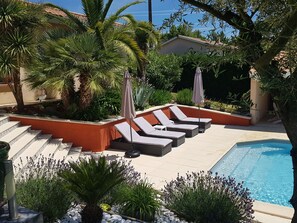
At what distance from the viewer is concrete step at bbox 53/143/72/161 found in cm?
1196

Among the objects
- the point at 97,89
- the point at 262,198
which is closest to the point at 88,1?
the point at 97,89

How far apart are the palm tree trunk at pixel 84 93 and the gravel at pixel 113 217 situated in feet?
27.1

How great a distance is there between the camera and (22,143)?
12008 millimetres

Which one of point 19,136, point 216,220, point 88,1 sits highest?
point 88,1

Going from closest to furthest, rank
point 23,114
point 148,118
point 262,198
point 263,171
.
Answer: point 262,198, point 263,171, point 23,114, point 148,118

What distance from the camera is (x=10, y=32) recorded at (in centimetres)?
1407

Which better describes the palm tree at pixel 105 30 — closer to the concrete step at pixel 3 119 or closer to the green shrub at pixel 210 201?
the concrete step at pixel 3 119

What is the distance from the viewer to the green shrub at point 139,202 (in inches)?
260

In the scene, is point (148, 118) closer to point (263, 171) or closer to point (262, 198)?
point (263, 171)

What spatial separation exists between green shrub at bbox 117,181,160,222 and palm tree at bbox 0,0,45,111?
946 cm

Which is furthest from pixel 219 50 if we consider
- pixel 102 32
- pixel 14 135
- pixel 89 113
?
pixel 102 32

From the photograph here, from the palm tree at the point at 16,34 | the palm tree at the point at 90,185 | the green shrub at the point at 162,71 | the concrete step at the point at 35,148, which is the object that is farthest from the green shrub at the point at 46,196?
the green shrub at the point at 162,71

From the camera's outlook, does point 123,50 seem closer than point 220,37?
No

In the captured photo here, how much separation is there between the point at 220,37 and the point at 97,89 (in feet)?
32.3
